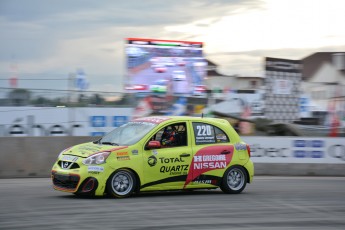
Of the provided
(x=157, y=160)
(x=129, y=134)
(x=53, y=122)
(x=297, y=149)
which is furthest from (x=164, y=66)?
(x=157, y=160)

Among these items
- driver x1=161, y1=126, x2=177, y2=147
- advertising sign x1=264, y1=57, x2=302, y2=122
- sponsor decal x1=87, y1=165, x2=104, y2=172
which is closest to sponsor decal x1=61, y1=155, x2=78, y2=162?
sponsor decal x1=87, y1=165, x2=104, y2=172

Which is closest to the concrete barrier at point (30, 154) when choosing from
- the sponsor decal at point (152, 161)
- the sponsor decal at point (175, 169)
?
the sponsor decal at point (175, 169)

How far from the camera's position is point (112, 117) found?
1986 centimetres

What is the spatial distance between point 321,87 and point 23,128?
16671mm

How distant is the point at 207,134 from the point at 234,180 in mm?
1143

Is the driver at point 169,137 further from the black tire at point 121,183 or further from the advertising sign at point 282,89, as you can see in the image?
the advertising sign at point 282,89

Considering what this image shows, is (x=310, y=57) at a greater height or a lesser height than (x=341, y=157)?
greater

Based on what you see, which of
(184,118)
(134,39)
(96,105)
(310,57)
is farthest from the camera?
(310,57)

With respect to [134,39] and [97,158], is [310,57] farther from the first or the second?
[97,158]

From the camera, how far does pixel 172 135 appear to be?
11703 mm

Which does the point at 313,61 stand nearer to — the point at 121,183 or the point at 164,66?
the point at 164,66

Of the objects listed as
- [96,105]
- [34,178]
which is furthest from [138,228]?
[96,105]

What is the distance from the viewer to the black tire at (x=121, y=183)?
10.8 meters

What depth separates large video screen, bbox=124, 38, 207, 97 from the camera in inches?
1722
